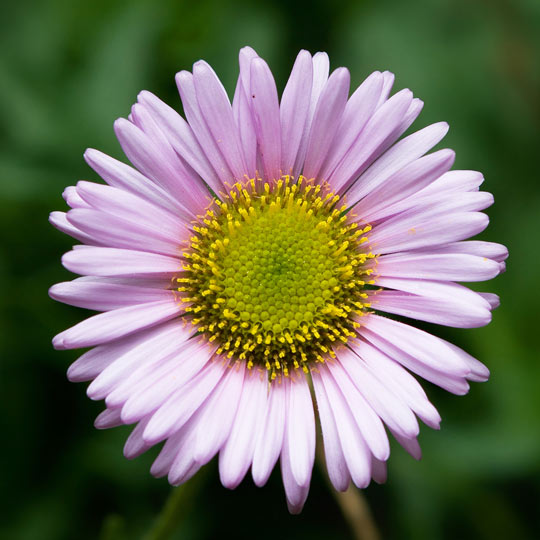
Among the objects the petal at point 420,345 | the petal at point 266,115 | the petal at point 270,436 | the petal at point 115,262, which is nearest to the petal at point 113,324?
the petal at point 115,262

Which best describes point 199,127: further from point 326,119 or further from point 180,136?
point 326,119

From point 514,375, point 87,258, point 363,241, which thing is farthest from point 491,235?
point 87,258

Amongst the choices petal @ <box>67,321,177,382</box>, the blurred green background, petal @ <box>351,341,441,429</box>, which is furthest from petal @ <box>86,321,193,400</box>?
the blurred green background

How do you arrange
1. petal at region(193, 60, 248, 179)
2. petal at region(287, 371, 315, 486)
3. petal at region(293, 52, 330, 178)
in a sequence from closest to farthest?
petal at region(287, 371, 315, 486) < petal at region(193, 60, 248, 179) < petal at region(293, 52, 330, 178)

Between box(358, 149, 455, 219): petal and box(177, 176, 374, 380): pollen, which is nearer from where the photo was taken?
box(358, 149, 455, 219): petal

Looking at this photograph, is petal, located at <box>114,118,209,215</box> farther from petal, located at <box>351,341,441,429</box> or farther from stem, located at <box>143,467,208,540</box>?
stem, located at <box>143,467,208,540</box>

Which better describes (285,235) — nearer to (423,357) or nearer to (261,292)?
(261,292)

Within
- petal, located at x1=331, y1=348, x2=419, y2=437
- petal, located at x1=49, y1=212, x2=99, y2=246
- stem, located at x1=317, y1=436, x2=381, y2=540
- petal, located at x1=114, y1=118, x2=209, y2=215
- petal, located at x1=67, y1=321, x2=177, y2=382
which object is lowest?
stem, located at x1=317, y1=436, x2=381, y2=540

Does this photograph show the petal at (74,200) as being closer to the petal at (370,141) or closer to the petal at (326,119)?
the petal at (326,119)
